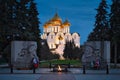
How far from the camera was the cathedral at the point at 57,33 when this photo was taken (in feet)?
606

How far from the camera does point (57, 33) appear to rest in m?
191

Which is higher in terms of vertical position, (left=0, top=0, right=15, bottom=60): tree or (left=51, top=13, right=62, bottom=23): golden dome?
(left=51, top=13, right=62, bottom=23): golden dome

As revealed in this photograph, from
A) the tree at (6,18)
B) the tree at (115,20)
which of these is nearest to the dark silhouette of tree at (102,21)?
the tree at (115,20)

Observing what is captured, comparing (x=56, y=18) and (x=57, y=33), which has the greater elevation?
(x=56, y=18)

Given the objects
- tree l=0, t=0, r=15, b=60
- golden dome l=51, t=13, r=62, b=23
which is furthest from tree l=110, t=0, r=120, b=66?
golden dome l=51, t=13, r=62, b=23

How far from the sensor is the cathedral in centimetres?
18475

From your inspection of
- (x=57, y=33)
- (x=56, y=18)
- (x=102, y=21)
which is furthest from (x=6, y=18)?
(x=57, y=33)

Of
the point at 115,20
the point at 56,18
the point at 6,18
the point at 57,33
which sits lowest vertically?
the point at 6,18

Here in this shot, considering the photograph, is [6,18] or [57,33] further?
[57,33]

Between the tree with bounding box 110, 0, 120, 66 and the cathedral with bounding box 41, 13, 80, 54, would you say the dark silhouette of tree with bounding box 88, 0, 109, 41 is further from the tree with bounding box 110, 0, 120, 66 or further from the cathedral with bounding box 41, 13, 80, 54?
the cathedral with bounding box 41, 13, 80, 54

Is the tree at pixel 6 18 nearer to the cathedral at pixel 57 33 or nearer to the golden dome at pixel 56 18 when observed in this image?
the cathedral at pixel 57 33

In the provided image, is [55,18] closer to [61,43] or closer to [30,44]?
[61,43]

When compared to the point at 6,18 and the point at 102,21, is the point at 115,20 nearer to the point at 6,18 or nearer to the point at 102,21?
the point at 102,21

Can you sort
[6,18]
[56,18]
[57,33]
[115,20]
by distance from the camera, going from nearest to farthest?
[6,18] → [115,20] → [56,18] → [57,33]
